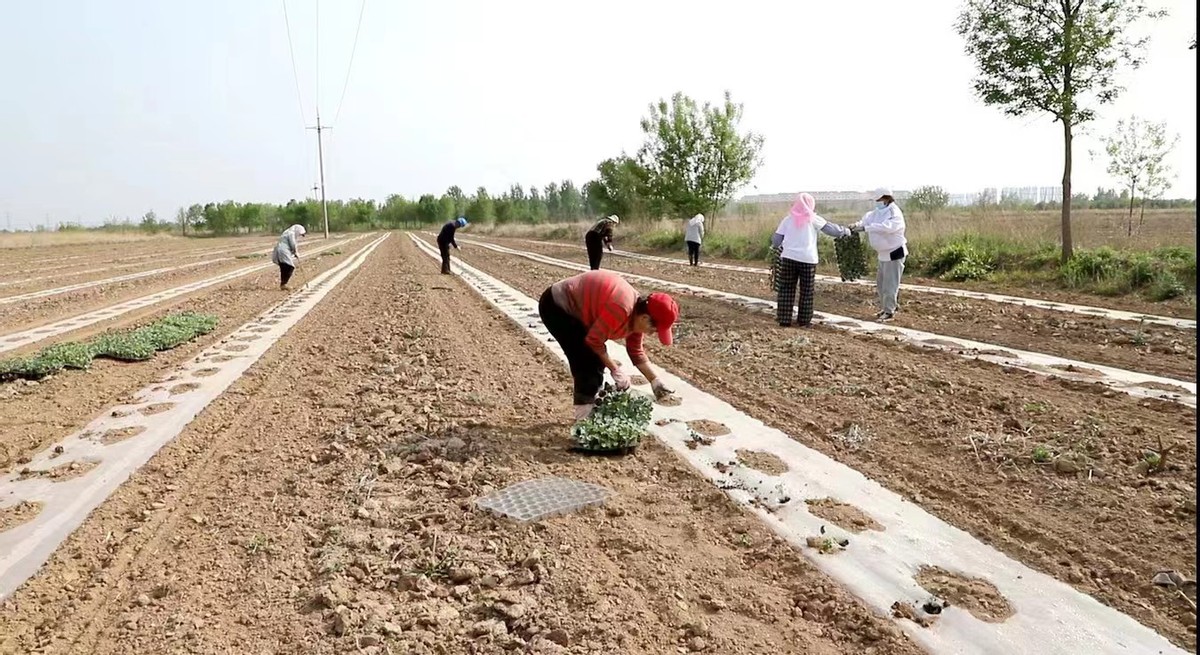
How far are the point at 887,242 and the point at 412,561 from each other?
7.30m

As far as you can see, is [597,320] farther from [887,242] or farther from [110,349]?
[110,349]

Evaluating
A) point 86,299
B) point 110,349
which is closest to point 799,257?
point 110,349

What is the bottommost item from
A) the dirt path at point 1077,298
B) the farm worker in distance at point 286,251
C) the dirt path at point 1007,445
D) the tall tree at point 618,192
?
the dirt path at point 1007,445

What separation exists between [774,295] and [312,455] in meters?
8.62

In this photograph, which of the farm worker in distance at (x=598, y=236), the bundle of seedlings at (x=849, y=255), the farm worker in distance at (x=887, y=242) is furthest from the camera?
the farm worker in distance at (x=598, y=236)

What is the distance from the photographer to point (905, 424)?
15.1 ft

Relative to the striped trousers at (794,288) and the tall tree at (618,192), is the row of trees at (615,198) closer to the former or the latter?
the tall tree at (618,192)

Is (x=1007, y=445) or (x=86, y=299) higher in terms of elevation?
(x=86, y=299)

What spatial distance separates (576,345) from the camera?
4.30 metres

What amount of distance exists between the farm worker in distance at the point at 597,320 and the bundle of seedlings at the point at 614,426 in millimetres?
112

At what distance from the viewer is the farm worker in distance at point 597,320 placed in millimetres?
3971

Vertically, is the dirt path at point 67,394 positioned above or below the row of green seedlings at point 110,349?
below

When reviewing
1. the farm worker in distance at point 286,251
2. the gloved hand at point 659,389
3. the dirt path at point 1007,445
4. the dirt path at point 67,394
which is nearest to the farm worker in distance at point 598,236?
the dirt path at point 1007,445

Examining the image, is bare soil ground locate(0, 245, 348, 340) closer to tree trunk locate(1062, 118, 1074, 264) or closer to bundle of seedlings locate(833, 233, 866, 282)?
bundle of seedlings locate(833, 233, 866, 282)
